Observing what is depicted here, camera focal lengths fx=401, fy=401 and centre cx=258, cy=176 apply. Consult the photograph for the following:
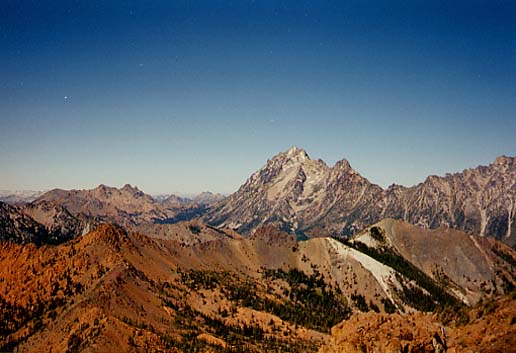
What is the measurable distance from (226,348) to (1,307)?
10890 cm

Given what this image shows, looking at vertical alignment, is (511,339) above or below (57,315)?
above

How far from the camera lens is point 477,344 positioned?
51.2m

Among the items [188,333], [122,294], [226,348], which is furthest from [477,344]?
[122,294]

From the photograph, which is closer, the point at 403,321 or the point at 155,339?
the point at 403,321

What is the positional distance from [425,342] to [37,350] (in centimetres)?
14683

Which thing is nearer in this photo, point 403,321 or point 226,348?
point 403,321

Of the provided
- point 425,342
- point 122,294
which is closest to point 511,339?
point 425,342

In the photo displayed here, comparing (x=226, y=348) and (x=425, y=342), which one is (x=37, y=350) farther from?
(x=425, y=342)

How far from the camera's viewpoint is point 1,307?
18938 centimetres

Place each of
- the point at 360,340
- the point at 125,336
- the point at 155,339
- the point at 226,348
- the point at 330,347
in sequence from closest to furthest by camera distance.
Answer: the point at 360,340, the point at 330,347, the point at 125,336, the point at 155,339, the point at 226,348

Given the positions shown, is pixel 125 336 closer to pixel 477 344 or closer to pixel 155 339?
pixel 155 339

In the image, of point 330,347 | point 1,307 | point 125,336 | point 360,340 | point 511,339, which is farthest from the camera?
point 1,307

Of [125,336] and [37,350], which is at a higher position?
[125,336]

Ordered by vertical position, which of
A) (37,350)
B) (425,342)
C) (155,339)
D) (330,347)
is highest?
(425,342)
